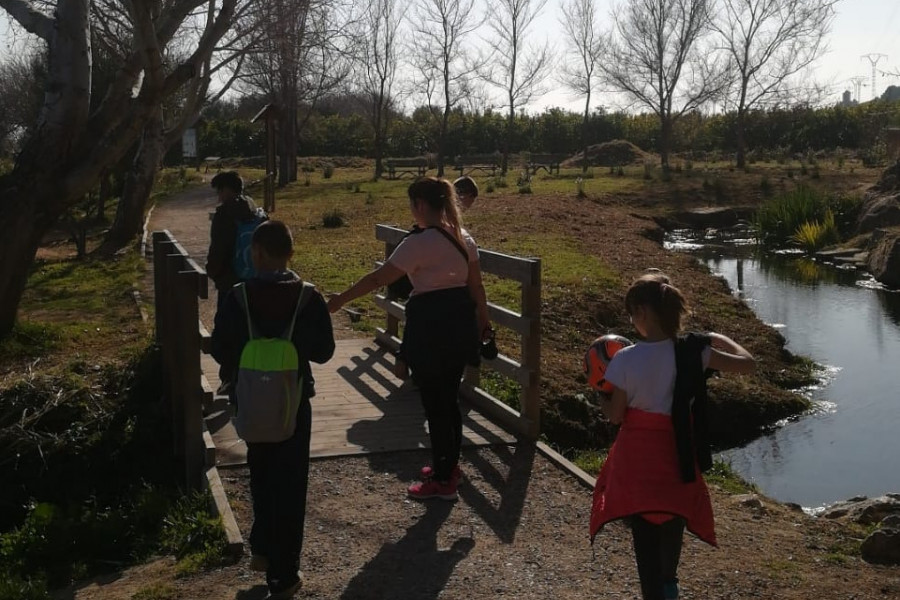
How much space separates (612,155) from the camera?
174 feet

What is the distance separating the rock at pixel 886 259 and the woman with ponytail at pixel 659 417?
1817cm

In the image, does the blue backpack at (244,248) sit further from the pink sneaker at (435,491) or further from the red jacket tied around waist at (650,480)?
the red jacket tied around waist at (650,480)

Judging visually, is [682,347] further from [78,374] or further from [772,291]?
[772,291]

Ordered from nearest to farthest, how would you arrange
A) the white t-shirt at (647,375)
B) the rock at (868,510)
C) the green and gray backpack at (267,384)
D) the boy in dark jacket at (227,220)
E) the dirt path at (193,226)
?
1. the white t-shirt at (647,375)
2. the green and gray backpack at (267,384)
3. the boy in dark jacket at (227,220)
4. the rock at (868,510)
5. the dirt path at (193,226)

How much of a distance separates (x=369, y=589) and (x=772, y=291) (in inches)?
638

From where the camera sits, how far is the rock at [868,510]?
7.41 meters

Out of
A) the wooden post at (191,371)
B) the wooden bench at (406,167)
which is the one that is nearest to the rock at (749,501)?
the wooden post at (191,371)

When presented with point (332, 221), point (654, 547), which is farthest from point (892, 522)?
point (332, 221)

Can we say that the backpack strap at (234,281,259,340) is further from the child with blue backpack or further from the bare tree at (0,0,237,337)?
the bare tree at (0,0,237,337)

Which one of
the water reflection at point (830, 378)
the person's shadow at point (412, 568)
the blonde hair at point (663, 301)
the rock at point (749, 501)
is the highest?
the blonde hair at point (663, 301)

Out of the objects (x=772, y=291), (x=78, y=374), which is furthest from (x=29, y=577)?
(x=772, y=291)

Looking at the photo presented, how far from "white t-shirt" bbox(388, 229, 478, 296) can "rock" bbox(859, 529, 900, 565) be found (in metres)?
2.73

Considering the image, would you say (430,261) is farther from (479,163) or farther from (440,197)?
(479,163)

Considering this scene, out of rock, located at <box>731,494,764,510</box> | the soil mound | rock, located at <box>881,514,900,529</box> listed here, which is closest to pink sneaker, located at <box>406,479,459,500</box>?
rock, located at <box>731,494,764,510</box>
